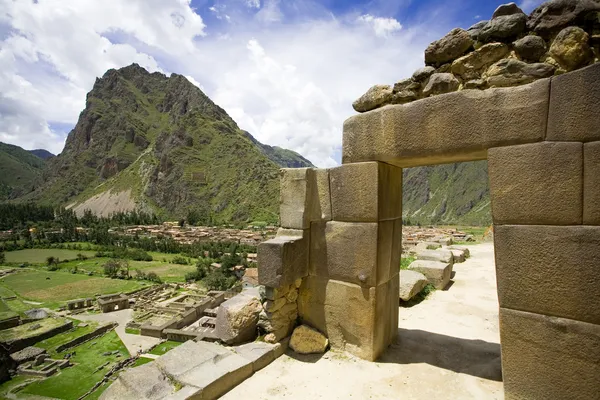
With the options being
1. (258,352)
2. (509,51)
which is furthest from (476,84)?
(258,352)

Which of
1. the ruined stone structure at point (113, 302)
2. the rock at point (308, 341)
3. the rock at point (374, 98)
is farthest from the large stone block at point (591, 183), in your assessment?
the ruined stone structure at point (113, 302)

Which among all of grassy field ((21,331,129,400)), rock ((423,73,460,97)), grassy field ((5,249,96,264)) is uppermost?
rock ((423,73,460,97))

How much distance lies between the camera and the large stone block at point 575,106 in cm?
258

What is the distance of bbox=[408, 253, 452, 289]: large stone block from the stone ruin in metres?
4.17

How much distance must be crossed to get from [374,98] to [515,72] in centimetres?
146

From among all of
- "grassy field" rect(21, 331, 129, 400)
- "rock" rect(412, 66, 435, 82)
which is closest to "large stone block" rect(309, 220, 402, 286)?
"rock" rect(412, 66, 435, 82)

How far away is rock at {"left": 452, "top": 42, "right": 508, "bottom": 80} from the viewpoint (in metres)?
3.21

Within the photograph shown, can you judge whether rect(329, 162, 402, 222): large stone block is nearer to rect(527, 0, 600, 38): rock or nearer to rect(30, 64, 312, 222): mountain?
rect(527, 0, 600, 38): rock

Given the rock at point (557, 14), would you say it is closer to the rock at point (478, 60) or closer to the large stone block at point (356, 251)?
the rock at point (478, 60)

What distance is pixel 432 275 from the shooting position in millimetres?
7750

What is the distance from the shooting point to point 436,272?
7.75 meters

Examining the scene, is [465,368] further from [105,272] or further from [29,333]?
[105,272]

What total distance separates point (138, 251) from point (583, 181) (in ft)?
247

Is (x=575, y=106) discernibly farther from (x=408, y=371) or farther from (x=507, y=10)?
(x=408, y=371)
